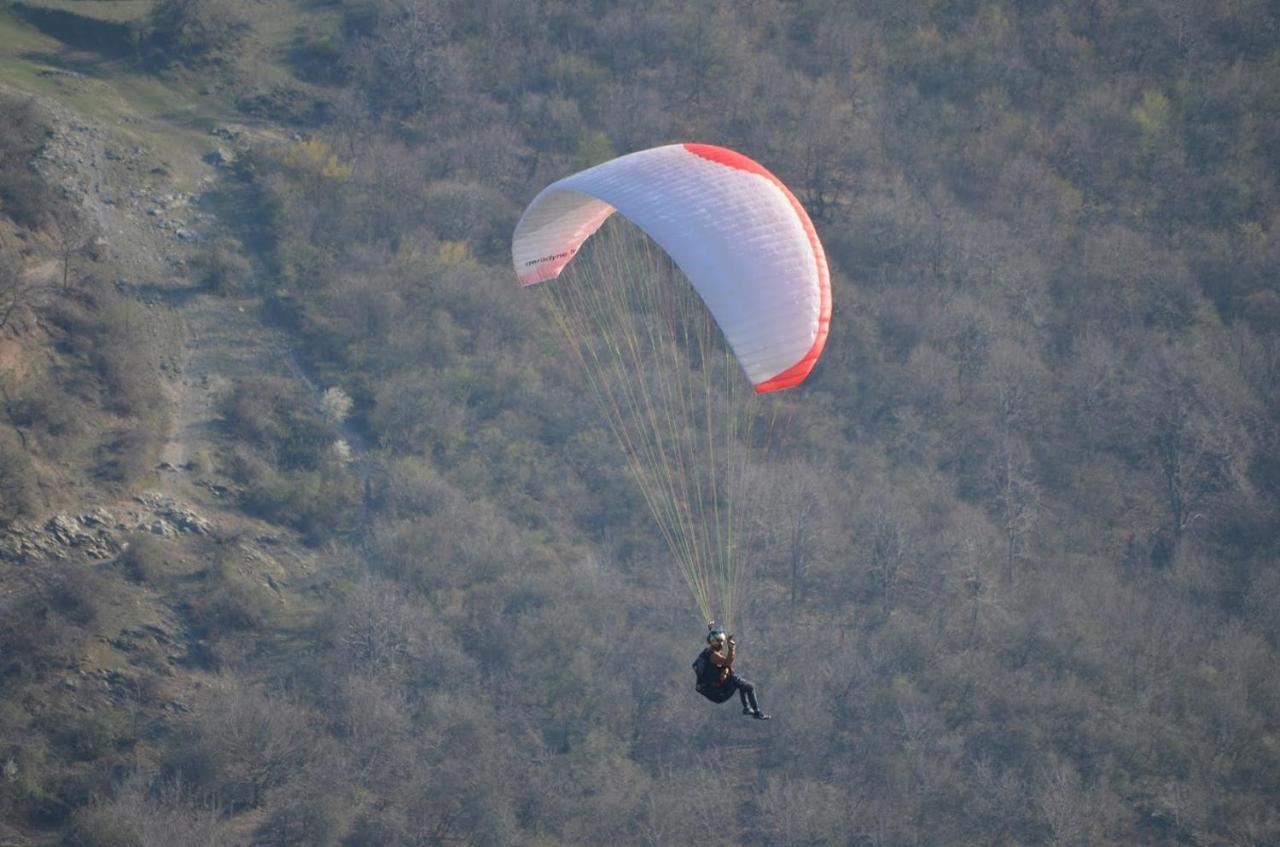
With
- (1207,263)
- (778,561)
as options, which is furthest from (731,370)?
(1207,263)

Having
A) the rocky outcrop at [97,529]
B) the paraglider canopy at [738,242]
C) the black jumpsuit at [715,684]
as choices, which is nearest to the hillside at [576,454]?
the rocky outcrop at [97,529]

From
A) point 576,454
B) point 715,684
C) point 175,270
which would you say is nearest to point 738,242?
point 715,684

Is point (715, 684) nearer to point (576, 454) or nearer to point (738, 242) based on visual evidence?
point (738, 242)

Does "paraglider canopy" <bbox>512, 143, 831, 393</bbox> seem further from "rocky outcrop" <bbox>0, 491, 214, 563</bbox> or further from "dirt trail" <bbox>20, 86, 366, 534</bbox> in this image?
"dirt trail" <bbox>20, 86, 366, 534</bbox>

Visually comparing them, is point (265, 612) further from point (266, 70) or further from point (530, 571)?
point (266, 70)

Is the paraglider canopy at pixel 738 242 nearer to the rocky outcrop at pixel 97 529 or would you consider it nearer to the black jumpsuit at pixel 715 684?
the black jumpsuit at pixel 715 684

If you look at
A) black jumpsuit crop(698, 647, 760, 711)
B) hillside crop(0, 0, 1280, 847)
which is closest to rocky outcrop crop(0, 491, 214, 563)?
hillside crop(0, 0, 1280, 847)
